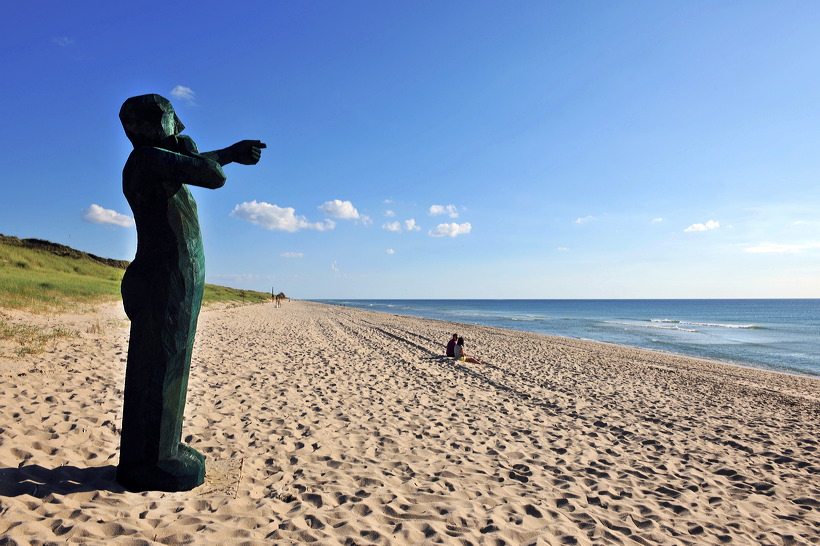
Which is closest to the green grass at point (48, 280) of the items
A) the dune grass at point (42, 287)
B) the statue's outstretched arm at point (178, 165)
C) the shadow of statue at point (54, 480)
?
the dune grass at point (42, 287)

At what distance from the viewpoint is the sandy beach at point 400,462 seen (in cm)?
315

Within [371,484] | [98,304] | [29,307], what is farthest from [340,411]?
[98,304]

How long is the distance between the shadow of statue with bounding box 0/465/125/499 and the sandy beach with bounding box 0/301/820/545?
0.02 m

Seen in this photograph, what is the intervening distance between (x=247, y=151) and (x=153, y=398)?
2.09 meters

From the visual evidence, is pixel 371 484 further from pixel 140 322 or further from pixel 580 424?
pixel 580 424

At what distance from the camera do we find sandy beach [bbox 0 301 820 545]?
124 inches

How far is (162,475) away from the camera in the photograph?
11.0 ft

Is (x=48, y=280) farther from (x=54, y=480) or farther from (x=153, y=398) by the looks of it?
(x=153, y=398)

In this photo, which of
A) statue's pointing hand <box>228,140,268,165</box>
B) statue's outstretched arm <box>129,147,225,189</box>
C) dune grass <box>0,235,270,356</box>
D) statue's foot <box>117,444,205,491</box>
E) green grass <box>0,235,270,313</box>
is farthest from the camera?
green grass <box>0,235,270,313</box>

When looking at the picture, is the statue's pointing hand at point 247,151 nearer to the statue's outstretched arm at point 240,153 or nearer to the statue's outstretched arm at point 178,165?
the statue's outstretched arm at point 240,153

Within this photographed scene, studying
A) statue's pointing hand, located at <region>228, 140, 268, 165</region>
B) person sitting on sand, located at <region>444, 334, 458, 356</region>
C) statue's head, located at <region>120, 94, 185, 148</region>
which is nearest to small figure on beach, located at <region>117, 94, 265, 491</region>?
statue's head, located at <region>120, 94, 185, 148</region>

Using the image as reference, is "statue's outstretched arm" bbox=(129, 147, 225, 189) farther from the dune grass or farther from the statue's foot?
the dune grass

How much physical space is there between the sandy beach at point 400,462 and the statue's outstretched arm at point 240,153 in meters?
2.71

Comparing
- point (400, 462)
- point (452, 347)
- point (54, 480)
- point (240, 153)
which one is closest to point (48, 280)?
point (452, 347)
